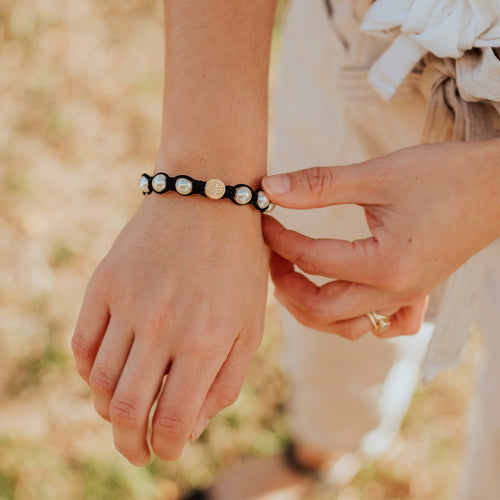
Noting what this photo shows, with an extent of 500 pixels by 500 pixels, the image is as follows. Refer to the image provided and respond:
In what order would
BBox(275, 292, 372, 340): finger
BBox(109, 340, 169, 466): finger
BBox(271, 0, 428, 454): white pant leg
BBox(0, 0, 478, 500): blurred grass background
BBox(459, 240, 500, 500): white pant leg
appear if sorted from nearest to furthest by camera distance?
BBox(109, 340, 169, 466): finger, BBox(275, 292, 372, 340): finger, BBox(271, 0, 428, 454): white pant leg, BBox(459, 240, 500, 500): white pant leg, BBox(0, 0, 478, 500): blurred grass background

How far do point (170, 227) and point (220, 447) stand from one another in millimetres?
1692

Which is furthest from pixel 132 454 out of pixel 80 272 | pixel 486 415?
pixel 80 272

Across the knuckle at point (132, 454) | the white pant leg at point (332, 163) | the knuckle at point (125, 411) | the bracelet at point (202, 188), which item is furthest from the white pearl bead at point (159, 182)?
the white pant leg at point (332, 163)

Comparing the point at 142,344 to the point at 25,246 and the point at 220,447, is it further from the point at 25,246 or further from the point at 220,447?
the point at 25,246

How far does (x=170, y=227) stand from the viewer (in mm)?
987

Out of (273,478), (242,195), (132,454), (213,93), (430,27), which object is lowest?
(273,478)

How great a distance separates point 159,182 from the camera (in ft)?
3.25

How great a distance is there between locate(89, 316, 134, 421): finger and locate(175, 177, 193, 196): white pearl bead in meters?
0.25

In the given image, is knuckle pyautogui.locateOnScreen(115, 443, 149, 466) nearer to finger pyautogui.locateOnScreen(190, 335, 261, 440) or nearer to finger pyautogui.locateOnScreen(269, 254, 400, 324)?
finger pyautogui.locateOnScreen(190, 335, 261, 440)

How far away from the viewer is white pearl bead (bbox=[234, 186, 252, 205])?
999 millimetres

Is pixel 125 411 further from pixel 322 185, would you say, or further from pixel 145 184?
pixel 322 185

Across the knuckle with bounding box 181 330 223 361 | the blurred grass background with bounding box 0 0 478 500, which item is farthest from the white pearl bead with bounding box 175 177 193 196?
the blurred grass background with bounding box 0 0 478 500

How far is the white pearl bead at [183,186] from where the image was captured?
970 millimetres

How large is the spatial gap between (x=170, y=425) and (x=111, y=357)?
0.51 feet
